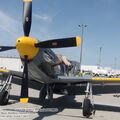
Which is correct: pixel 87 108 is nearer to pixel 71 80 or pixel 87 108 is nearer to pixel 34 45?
→ pixel 71 80

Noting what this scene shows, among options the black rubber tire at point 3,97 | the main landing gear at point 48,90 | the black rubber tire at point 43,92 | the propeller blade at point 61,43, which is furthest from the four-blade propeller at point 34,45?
the black rubber tire at point 43,92

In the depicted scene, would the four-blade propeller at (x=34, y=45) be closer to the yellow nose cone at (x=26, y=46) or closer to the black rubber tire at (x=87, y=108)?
the yellow nose cone at (x=26, y=46)

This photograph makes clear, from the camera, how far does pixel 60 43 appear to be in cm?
1105

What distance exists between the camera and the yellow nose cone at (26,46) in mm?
10719

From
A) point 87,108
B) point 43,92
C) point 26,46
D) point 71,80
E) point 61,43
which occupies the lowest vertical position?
point 87,108

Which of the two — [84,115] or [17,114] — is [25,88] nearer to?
[17,114]

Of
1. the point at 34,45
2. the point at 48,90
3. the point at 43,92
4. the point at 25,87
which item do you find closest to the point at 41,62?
the point at 34,45

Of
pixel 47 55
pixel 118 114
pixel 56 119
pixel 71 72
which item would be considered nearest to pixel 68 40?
pixel 47 55

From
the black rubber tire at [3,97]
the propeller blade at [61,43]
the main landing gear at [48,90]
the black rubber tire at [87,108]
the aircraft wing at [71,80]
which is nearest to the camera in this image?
the propeller blade at [61,43]

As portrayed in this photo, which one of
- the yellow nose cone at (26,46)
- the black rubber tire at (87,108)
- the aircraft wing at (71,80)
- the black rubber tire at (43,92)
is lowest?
the black rubber tire at (87,108)

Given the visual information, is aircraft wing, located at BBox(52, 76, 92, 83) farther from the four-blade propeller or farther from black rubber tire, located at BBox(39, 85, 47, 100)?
the four-blade propeller

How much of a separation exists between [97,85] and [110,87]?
0.82m

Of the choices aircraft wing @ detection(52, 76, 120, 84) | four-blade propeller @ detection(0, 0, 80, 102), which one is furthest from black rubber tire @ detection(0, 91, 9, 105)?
four-blade propeller @ detection(0, 0, 80, 102)

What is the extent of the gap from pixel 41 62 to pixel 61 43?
164cm
